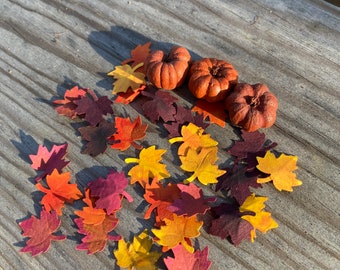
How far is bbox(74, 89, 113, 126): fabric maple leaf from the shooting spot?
70.3 inches

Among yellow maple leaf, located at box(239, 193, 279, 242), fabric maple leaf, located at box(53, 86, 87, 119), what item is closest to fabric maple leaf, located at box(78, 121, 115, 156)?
fabric maple leaf, located at box(53, 86, 87, 119)

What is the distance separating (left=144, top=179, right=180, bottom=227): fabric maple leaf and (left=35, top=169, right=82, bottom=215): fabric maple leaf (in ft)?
0.88

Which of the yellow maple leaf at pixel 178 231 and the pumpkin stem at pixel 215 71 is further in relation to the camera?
the pumpkin stem at pixel 215 71

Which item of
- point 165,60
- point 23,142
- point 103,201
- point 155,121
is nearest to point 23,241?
point 103,201

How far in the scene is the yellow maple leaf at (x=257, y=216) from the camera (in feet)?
4.83

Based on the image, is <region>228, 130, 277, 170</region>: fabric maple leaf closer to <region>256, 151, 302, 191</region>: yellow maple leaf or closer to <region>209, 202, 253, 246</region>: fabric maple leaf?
<region>256, 151, 302, 191</region>: yellow maple leaf

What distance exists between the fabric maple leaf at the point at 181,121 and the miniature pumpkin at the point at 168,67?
115 mm

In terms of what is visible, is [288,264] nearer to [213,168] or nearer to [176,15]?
[213,168]

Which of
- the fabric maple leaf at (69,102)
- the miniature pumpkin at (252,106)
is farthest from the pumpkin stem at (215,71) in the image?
the fabric maple leaf at (69,102)

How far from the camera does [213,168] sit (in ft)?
5.32

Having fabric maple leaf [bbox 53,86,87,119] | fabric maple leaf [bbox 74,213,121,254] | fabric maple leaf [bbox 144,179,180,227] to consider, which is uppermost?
fabric maple leaf [bbox 53,86,87,119]

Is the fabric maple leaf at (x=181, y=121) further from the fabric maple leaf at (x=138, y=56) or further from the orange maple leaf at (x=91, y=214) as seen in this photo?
the orange maple leaf at (x=91, y=214)

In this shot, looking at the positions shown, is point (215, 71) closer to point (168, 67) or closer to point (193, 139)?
point (168, 67)

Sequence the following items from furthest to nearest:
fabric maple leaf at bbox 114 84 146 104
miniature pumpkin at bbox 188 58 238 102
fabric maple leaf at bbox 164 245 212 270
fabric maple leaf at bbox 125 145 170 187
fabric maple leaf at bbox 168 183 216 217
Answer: fabric maple leaf at bbox 114 84 146 104
miniature pumpkin at bbox 188 58 238 102
fabric maple leaf at bbox 125 145 170 187
fabric maple leaf at bbox 168 183 216 217
fabric maple leaf at bbox 164 245 212 270
